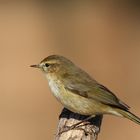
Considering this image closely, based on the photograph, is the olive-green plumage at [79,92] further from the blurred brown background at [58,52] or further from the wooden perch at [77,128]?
the blurred brown background at [58,52]

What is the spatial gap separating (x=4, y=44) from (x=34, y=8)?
1743mm

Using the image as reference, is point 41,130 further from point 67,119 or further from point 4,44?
point 67,119

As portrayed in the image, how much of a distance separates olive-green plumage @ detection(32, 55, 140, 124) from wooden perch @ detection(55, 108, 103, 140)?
0.14 metres

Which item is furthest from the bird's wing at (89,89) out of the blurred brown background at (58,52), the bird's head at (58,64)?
the blurred brown background at (58,52)

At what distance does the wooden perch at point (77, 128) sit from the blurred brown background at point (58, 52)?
5.28 metres

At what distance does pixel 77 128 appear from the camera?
25.7 ft

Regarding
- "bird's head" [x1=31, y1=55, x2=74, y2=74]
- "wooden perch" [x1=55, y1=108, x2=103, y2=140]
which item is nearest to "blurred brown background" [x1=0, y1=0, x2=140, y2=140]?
"bird's head" [x1=31, y1=55, x2=74, y2=74]

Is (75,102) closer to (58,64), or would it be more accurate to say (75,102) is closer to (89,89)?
(89,89)

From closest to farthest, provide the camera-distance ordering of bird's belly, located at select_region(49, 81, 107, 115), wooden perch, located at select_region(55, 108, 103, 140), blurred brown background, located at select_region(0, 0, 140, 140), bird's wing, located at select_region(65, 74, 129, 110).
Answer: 1. wooden perch, located at select_region(55, 108, 103, 140)
2. bird's belly, located at select_region(49, 81, 107, 115)
3. bird's wing, located at select_region(65, 74, 129, 110)
4. blurred brown background, located at select_region(0, 0, 140, 140)

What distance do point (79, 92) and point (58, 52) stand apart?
7.80 meters

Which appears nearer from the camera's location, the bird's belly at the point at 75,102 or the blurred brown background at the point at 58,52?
the bird's belly at the point at 75,102

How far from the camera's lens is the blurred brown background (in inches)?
574

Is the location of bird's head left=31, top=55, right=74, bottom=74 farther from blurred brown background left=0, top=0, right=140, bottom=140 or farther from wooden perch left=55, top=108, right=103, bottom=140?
blurred brown background left=0, top=0, right=140, bottom=140

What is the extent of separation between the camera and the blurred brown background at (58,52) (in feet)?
47.8
